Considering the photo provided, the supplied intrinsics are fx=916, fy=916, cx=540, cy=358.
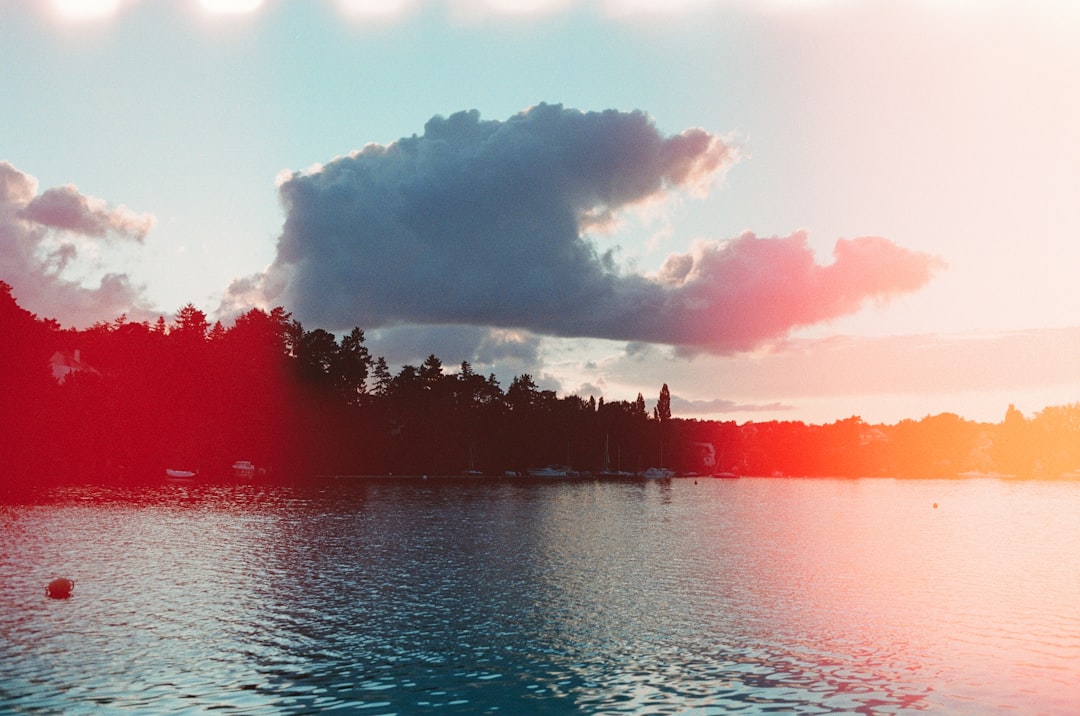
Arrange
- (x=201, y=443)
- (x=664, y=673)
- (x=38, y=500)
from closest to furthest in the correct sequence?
(x=664, y=673) < (x=38, y=500) < (x=201, y=443)

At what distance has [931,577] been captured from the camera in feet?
188

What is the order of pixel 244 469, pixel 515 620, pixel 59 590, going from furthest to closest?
pixel 244 469 → pixel 59 590 → pixel 515 620

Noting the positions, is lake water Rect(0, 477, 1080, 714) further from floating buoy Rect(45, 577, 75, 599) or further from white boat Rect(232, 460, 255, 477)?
white boat Rect(232, 460, 255, 477)

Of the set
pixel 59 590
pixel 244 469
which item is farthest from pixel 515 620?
pixel 244 469

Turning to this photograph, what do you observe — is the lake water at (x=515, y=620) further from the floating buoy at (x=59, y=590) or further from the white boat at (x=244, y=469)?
the white boat at (x=244, y=469)

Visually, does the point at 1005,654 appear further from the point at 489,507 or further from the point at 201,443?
the point at 201,443

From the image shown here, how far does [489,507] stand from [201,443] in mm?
85478

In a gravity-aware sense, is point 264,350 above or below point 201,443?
above

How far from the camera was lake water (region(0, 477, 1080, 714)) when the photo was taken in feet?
88.2

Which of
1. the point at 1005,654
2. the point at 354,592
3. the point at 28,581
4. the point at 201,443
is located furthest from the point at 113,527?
the point at 201,443

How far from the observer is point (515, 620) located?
1511 inches

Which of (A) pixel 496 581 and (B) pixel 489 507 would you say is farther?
(B) pixel 489 507

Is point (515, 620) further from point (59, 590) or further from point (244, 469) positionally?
point (244, 469)

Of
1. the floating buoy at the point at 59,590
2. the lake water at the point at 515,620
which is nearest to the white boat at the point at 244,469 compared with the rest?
the lake water at the point at 515,620
